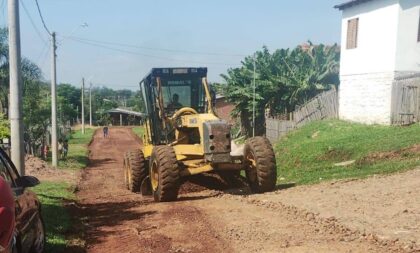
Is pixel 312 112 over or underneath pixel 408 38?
underneath

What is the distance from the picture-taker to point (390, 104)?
22594 millimetres

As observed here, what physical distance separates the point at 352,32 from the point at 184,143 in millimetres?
14894

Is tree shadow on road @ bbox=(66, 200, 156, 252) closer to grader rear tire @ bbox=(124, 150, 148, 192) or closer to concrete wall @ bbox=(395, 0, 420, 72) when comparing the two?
A: grader rear tire @ bbox=(124, 150, 148, 192)

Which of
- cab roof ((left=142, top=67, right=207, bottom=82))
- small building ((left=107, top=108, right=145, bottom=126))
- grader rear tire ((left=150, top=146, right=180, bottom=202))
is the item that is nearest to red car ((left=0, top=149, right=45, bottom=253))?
grader rear tire ((left=150, top=146, right=180, bottom=202))

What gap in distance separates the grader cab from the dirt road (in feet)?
1.85

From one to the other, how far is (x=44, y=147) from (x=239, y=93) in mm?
11845

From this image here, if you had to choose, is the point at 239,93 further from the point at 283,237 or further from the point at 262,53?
the point at 283,237

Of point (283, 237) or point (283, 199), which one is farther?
point (283, 199)

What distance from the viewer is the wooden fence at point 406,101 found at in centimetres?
2139

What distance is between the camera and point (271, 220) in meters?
8.96

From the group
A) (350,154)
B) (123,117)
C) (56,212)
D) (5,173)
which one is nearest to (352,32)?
(350,154)

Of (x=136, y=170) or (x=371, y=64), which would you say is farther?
(x=371, y=64)

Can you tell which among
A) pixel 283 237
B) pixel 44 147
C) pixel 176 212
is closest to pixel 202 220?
pixel 176 212

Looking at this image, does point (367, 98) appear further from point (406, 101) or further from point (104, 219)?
point (104, 219)
